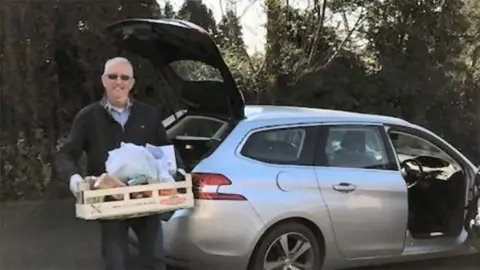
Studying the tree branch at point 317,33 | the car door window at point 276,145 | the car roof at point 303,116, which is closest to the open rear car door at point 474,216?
the car roof at point 303,116

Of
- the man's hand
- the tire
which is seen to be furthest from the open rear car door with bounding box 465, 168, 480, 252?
the man's hand

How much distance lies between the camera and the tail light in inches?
179

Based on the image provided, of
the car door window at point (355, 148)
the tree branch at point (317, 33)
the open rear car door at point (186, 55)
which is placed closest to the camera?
the open rear car door at point (186, 55)

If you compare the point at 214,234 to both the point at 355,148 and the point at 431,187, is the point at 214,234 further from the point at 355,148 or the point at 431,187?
the point at 431,187

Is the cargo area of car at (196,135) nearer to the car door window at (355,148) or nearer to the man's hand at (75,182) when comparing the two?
the car door window at (355,148)

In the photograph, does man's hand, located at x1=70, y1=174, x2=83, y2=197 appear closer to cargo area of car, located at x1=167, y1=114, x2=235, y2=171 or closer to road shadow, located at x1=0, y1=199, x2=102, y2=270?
cargo area of car, located at x1=167, y1=114, x2=235, y2=171

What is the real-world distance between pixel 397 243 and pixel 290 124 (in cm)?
130

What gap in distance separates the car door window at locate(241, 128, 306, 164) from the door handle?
36 cm

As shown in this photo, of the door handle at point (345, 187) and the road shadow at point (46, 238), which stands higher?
the door handle at point (345, 187)

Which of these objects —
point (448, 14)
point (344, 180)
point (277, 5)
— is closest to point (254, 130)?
point (344, 180)

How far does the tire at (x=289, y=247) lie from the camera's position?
4.73 meters

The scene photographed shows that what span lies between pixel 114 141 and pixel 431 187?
9.99ft

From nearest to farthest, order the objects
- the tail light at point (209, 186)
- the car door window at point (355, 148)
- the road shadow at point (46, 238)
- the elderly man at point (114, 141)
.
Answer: the elderly man at point (114, 141) → the tail light at point (209, 186) → the car door window at point (355, 148) → the road shadow at point (46, 238)

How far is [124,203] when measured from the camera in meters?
3.83
